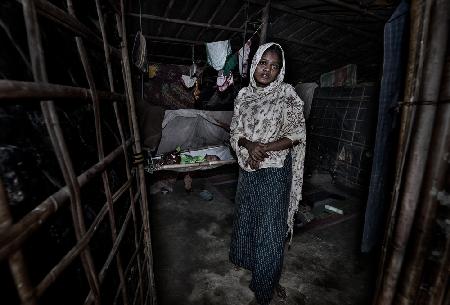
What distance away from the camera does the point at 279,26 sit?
500cm

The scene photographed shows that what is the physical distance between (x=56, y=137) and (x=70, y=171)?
124 millimetres

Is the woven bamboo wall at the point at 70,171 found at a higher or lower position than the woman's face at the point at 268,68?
lower

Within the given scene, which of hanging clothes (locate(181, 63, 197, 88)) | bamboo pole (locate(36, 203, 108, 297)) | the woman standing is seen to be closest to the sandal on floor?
the woman standing

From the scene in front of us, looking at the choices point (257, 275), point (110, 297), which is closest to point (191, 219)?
point (257, 275)

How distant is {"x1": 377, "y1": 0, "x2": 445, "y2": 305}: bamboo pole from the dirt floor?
1.95m

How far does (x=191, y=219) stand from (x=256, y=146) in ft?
8.17

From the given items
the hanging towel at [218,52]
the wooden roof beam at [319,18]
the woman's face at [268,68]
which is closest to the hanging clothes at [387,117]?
the woman's face at [268,68]

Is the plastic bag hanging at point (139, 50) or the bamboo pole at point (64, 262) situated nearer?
the bamboo pole at point (64, 262)

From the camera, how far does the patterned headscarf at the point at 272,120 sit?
221cm

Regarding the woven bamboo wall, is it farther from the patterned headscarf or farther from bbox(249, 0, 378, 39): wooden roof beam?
bbox(249, 0, 378, 39): wooden roof beam

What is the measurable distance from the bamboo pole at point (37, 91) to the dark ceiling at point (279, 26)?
12.1ft

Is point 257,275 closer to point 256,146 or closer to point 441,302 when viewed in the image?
point 256,146

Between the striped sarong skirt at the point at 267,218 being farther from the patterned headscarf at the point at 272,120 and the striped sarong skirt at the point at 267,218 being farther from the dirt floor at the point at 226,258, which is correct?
the dirt floor at the point at 226,258

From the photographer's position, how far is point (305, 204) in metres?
4.61
